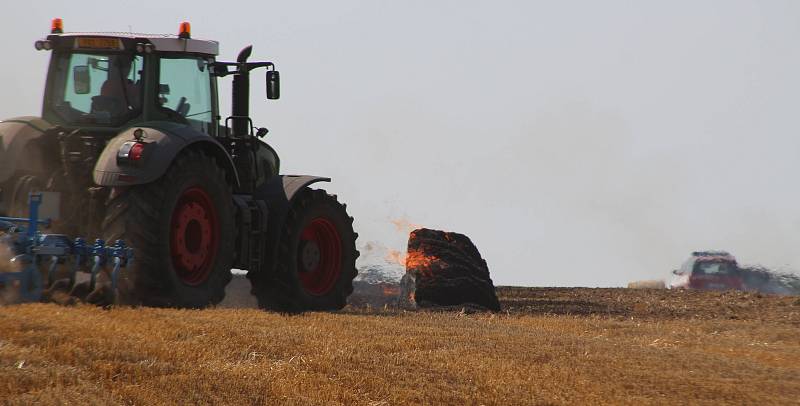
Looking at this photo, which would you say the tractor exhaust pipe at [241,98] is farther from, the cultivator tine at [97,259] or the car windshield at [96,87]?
the cultivator tine at [97,259]

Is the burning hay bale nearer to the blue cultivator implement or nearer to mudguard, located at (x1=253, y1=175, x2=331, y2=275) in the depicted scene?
mudguard, located at (x1=253, y1=175, x2=331, y2=275)

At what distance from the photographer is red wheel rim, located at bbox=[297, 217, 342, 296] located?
566 inches

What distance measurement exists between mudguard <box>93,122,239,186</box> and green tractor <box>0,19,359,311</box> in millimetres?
13

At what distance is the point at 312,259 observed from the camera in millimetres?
14453

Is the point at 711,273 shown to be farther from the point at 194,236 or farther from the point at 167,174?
the point at 167,174

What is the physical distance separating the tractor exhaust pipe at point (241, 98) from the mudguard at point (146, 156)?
74.2 inches

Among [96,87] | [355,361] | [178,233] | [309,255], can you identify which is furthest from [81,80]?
[355,361]

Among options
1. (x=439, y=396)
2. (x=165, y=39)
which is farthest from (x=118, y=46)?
(x=439, y=396)

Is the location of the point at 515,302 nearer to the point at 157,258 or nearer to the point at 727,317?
the point at 727,317

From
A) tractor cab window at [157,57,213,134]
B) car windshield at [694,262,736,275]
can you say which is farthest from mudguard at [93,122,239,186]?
car windshield at [694,262,736,275]

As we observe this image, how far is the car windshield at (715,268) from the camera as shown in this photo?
99.8 feet

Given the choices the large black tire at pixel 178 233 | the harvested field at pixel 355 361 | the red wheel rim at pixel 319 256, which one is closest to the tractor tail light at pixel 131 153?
the large black tire at pixel 178 233

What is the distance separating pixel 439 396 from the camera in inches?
313

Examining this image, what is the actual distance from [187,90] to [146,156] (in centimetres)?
197
